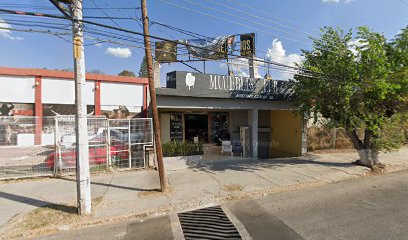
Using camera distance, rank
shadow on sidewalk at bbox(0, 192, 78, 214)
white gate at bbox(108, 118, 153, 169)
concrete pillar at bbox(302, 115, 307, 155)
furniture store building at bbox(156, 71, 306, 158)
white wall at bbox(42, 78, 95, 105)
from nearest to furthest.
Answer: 1. shadow on sidewalk at bbox(0, 192, 78, 214)
2. white wall at bbox(42, 78, 95, 105)
3. white gate at bbox(108, 118, 153, 169)
4. furniture store building at bbox(156, 71, 306, 158)
5. concrete pillar at bbox(302, 115, 307, 155)

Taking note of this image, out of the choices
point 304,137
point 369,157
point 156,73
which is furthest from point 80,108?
point 304,137

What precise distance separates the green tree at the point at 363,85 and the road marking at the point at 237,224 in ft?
20.7

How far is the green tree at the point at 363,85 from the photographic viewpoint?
831 centimetres

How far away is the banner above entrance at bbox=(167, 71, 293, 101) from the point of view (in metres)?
10.2

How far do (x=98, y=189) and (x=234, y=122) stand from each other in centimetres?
994

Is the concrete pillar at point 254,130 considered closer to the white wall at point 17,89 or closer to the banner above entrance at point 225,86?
the banner above entrance at point 225,86

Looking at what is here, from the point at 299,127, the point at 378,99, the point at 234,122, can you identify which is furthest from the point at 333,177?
the point at 234,122

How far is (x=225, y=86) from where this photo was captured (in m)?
11.1

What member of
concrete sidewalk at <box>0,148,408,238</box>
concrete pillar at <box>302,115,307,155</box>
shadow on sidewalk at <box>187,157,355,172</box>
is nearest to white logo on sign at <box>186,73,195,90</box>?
shadow on sidewalk at <box>187,157,355,172</box>

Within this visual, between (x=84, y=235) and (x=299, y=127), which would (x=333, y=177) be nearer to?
(x=299, y=127)

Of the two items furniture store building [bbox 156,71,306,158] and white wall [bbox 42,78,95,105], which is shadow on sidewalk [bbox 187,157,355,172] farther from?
white wall [bbox 42,78,95,105]

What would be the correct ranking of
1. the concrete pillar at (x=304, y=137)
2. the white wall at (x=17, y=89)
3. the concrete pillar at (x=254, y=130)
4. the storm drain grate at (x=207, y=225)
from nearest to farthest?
the storm drain grate at (x=207, y=225)
the white wall at (x=17, y=89)
the concrete pillar at (x=254, y=130)
the concrete pillar at (x=304, y=137)

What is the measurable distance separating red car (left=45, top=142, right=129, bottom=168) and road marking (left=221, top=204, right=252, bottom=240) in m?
5.40

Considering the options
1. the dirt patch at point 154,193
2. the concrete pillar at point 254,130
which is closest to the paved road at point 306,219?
the dirt patch at point 154,193
